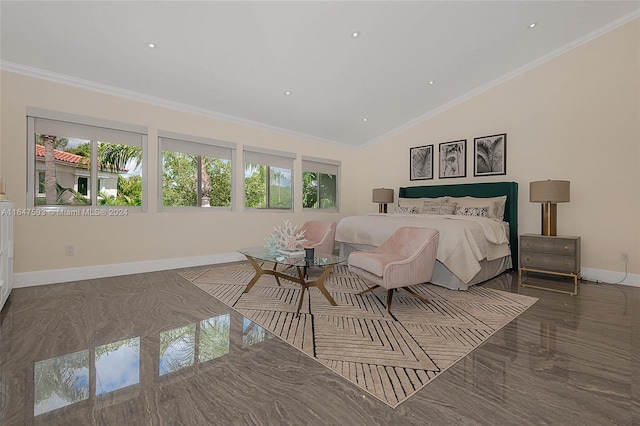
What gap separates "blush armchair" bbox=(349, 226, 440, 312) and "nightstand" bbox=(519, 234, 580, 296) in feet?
5.83

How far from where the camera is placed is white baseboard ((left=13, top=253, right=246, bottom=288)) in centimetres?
344

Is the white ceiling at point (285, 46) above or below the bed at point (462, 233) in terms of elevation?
above

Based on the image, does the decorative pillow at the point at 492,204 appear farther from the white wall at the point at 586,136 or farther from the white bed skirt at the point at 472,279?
the white bed skirt at the point at 472,279

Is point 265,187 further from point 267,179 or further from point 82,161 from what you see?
point 82,161

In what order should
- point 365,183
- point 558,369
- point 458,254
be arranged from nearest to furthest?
point 558,369 < point 458,254 < point 365,183

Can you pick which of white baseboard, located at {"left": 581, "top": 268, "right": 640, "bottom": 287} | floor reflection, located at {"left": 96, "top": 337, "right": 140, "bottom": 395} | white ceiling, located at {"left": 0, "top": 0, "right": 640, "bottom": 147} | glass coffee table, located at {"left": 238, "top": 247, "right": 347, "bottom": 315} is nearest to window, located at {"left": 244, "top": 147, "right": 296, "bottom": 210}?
white ceiling, located at {"left": 0, "top": 0, "right": 640, "bottom": 147}

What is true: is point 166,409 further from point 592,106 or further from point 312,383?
point 592,106

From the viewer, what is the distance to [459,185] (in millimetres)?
5309

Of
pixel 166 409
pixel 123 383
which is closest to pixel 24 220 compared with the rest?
pixel 123 383

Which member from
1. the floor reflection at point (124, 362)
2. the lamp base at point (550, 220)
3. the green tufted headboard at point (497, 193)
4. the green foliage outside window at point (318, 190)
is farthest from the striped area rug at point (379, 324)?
the green foliage outside window at point (318, 190)

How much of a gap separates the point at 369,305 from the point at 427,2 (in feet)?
10.4

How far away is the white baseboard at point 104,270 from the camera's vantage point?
344 centimetres

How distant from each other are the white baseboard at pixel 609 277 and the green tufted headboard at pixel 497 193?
2.74 ft

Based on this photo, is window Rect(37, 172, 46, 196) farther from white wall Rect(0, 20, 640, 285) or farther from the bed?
the bed
